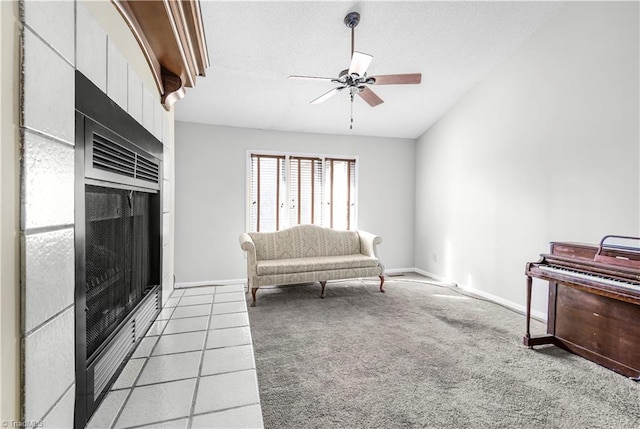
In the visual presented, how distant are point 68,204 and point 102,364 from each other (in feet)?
1.95

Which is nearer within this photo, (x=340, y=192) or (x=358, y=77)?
(x=358, y=77)

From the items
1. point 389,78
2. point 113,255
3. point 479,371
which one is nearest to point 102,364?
point 113,255

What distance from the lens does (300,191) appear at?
4.82 meters

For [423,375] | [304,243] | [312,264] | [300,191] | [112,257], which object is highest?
[300,191]

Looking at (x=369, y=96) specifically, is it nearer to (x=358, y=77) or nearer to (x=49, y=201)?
(x=358, y=77)

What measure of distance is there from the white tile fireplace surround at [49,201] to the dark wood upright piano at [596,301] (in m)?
2.76

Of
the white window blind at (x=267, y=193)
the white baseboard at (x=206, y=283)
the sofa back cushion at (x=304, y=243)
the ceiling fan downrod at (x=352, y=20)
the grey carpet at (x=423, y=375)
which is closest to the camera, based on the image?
the grey carpet at (x=423, y=375)

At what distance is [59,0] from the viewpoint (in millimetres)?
750

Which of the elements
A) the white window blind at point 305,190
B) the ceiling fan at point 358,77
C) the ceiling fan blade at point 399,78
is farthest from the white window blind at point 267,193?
the ceiling fan blade at point 399,78

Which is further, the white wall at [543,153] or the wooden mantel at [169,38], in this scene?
the white wall at [543,153]

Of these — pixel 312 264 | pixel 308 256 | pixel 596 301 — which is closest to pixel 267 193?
pixel 308 256

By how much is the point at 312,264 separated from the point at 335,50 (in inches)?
94.0

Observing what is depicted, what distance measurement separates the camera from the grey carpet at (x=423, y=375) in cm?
160

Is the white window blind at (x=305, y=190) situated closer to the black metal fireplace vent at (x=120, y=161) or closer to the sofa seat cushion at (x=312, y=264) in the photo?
the sofa seat cushion at (x=312, y=264)
